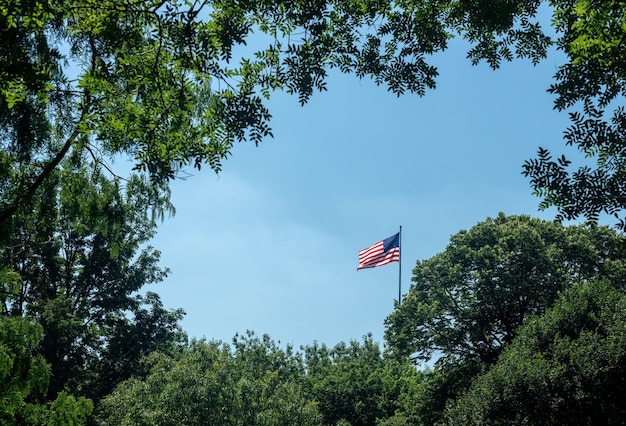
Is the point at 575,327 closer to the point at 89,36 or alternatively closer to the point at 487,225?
the point at 487,225

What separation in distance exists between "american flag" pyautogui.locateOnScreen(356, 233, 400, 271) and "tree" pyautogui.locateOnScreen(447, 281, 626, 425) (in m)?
10.8

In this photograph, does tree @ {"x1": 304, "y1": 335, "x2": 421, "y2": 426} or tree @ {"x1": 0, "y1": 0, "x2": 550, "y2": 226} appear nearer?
tree @ {"x1": 0, "y1": 0, "x2": 550, "y2": 226}

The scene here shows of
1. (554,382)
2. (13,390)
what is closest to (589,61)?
(13,390)

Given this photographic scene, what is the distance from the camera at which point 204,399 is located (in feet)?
86.6

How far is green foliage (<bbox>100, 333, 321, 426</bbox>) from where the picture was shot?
26.3 m

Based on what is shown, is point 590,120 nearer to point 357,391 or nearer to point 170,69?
point 170,69

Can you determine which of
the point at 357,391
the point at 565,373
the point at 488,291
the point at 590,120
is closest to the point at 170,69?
the point at 590,120

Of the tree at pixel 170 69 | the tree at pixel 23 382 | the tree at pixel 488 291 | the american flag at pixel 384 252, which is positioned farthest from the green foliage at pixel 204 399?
the tree at pixel 170 69

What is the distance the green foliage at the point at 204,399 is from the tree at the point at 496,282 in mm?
6592

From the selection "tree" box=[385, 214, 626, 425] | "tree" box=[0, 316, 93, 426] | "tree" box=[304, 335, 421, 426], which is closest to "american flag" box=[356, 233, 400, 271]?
"tree" box=[385, 214, 626, 425]

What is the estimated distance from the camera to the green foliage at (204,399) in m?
26.3

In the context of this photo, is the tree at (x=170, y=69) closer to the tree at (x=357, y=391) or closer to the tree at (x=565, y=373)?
the tree at (x=565, y=373)

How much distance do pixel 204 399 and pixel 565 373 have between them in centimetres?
1480

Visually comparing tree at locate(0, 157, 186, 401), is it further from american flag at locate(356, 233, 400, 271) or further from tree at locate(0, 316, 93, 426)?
tree at locate(0, 316, 93, 426)
